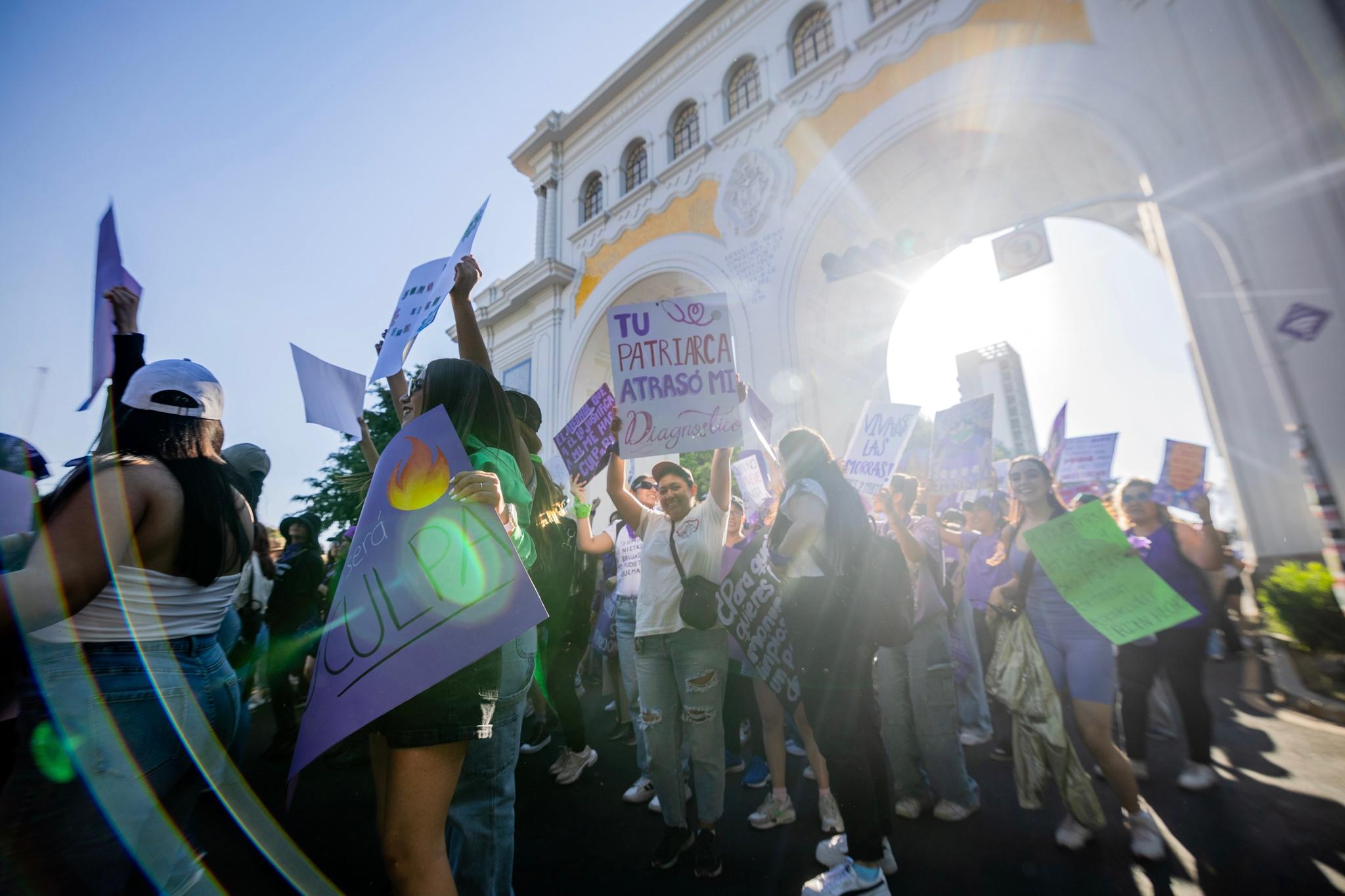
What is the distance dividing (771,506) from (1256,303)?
5732 millimetres

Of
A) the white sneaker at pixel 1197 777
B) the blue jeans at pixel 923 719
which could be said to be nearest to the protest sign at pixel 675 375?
the blue jeans at pixel 923 719

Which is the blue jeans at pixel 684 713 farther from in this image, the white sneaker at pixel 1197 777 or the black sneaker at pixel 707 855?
the white sneaker at pixel 1197 777

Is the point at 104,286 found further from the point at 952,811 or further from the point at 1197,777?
the point at 1197,777

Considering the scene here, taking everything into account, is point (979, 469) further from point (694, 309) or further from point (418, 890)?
point (418, 890)

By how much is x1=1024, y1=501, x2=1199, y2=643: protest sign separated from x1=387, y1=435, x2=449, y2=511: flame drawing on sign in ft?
9.27

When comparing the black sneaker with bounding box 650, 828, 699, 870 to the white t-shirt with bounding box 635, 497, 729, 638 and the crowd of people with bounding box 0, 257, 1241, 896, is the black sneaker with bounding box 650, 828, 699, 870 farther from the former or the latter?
the white t-shirt with bounding box 635, 497, 729, 638

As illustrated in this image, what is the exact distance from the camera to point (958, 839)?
9.50 feet

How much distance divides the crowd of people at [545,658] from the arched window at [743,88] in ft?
37.7

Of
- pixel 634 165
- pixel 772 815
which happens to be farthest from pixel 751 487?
pixel 634 165

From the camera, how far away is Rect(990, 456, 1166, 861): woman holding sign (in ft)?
8.72

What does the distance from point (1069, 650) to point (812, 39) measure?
13.3 m

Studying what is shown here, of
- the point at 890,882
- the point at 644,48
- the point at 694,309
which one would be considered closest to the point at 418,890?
the point at 890,882

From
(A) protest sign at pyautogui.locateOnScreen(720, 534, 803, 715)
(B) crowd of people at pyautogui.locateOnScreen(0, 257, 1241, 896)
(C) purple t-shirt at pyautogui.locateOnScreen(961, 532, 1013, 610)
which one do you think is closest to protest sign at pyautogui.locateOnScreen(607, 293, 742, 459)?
(B) crowd of people at pyautogui.locateOnScreen(0, 257, 1241, 896)

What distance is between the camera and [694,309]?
340 cm
